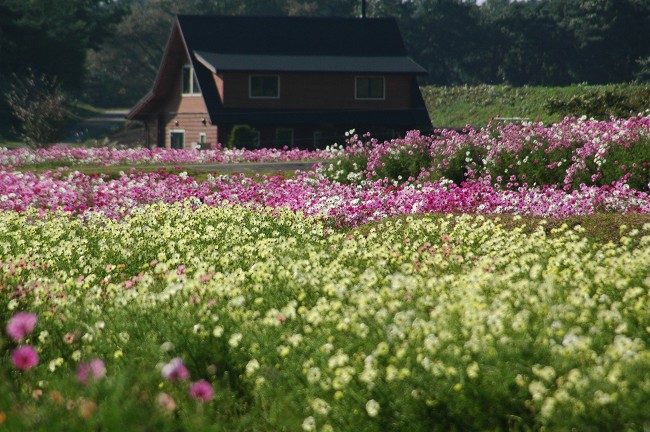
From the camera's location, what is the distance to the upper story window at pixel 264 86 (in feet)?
142

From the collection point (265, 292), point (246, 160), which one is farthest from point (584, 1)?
point (265, 292)

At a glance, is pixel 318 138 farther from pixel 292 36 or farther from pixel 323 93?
pixel 292 36

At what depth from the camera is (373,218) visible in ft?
→ 48.6

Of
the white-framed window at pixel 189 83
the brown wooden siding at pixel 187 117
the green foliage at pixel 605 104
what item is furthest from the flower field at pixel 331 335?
the white-framed window at pixel 189 83

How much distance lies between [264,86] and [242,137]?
5.32 metres

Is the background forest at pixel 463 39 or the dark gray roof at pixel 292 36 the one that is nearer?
the dark gray roof at pixel 292 36

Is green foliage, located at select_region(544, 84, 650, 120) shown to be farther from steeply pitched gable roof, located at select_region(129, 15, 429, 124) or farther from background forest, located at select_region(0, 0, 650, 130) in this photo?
→ background forest, located at select_region(0, 0, 650, 130)

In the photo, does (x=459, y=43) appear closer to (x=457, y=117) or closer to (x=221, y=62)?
(x=457, y=117)

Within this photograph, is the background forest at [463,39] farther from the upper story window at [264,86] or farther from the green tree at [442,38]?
the upper story window at [264,86]

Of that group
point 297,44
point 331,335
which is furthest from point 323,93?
point 331,335

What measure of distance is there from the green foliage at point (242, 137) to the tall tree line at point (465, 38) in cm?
3122

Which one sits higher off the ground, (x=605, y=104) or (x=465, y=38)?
(x=465, y=38)

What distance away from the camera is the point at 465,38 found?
8231cm

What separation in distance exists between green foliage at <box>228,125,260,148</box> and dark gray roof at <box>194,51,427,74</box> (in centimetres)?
381
